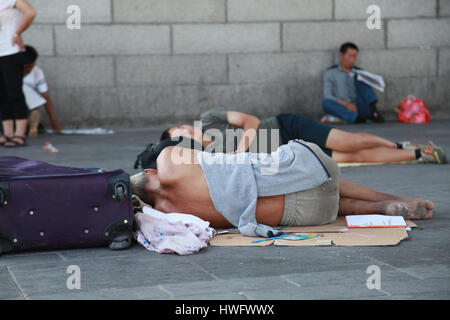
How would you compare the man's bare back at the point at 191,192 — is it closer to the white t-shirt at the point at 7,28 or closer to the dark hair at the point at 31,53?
the white t-shirt at the point at 7,28

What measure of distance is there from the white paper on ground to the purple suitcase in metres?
1.26

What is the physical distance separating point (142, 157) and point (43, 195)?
2.11 metres

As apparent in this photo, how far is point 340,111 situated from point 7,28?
4832mm

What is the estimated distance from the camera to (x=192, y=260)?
10.7ft

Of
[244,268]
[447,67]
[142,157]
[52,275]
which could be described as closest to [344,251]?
[244,268]

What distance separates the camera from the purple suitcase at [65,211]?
3.34 meters

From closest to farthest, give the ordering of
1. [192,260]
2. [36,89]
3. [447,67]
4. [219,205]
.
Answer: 1. [192,260]
2. [219,205]
3. [36,89]
4. [447,67]

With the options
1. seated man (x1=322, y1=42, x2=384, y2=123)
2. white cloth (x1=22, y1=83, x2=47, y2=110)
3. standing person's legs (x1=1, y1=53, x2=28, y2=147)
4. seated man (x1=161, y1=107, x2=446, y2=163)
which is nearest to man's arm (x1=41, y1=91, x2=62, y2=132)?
white cloth (x1=22, y1=83, x2=47, y2=110)

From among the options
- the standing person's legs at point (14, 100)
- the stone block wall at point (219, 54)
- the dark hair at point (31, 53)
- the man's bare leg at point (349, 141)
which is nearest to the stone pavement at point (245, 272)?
the man's bare leg at point (349, 141)

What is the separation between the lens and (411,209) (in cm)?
404

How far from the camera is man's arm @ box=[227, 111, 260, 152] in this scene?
609 centimetres

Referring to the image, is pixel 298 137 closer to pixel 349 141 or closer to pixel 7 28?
pixel 349 141

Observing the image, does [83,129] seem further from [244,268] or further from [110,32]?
[244,268]

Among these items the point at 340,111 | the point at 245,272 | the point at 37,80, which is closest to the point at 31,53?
the point at 37,80
